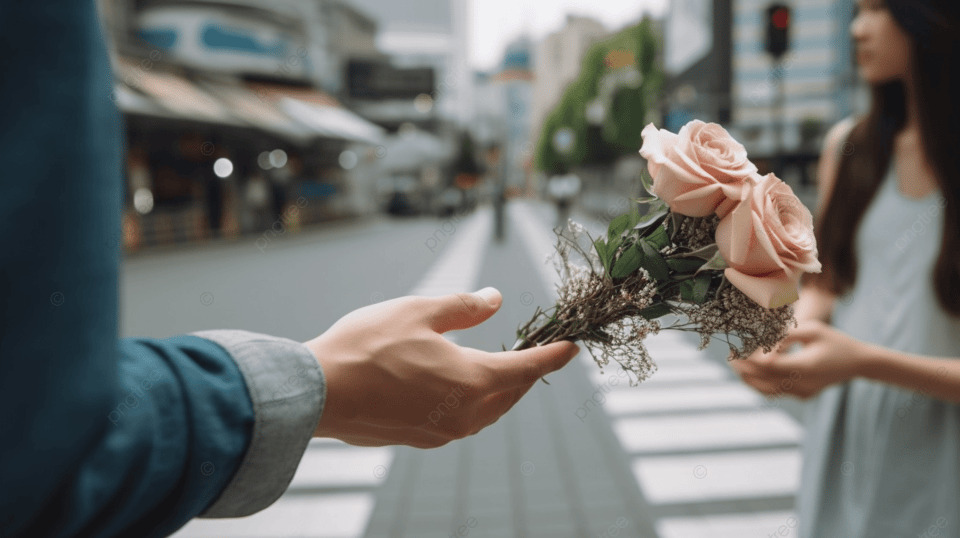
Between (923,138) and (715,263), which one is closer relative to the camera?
(715,263)

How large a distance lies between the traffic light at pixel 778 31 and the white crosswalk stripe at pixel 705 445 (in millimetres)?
3758

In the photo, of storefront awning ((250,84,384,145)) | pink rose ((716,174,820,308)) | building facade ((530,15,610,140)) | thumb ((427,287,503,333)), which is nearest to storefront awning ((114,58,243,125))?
storefront awning ((250,84,384,145))

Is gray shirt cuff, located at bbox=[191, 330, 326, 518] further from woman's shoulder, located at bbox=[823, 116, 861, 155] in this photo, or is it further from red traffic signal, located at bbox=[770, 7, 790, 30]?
red traffic signal, located at bbox=[770, 7, 790, 30]

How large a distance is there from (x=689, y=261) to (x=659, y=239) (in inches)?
2.2

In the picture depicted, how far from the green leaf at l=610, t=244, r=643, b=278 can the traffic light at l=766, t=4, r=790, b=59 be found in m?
8.05

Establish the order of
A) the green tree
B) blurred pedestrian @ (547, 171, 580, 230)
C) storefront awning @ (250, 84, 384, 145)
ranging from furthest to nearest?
the green tree < storefront awning @ (250, 84, 384, 145) < blurred pedestrian @ (547, 171, 580, 230)

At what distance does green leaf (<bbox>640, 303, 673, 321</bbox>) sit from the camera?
1100 millimetres

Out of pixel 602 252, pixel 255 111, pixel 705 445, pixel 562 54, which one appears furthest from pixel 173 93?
pixel 562 54

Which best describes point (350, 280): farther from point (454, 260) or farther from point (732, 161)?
point (732, 161)

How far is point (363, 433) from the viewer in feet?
3.16

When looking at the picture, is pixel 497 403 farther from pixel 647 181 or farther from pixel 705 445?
pixel 705 445

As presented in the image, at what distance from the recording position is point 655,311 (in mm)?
1103

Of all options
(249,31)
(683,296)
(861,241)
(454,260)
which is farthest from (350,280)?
(249,31)

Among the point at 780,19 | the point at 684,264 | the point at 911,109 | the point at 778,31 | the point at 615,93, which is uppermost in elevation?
the point at 615,93
